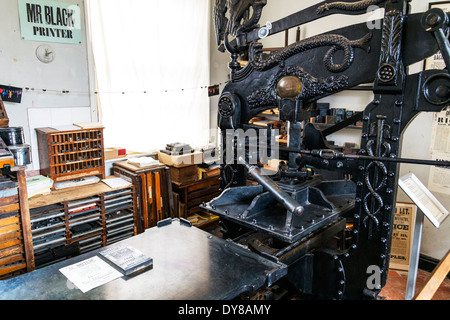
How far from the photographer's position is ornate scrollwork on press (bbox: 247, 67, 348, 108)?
143 cm

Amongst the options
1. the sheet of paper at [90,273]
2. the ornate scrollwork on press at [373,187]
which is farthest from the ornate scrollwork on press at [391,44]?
the sheet of paper at [90,273]

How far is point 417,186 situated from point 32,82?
337 cm

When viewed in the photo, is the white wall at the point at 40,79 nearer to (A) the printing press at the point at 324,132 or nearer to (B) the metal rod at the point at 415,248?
(A) the printing press at the point at 324,132

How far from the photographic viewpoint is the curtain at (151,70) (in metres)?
3.75

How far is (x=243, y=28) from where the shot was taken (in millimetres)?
1689

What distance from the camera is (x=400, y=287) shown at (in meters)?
3.17

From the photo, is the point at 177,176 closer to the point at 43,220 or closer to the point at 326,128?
the point at 43,220

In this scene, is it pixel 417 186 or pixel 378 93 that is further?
pixel 417 186

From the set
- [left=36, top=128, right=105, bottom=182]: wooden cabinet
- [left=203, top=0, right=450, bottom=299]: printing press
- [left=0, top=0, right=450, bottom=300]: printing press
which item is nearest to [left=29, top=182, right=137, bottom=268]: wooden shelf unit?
[left=36, top=128, right=105, bottom=182]: wooden cabinet

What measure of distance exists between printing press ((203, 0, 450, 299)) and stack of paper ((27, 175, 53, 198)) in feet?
6.35

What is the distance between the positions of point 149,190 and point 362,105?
8.72 ft

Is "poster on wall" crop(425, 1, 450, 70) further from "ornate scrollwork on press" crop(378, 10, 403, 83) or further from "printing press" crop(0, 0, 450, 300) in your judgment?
"ornate scrollwork on press" crop(378, 10, 403, 83)

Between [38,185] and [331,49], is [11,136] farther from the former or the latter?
[331,49]
